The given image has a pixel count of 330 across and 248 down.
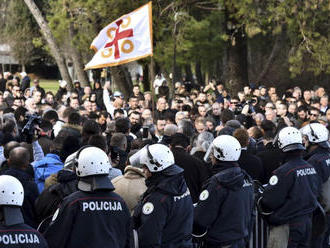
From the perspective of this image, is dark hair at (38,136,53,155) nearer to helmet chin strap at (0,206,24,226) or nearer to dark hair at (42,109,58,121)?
dark hair at (42,109,58,121)

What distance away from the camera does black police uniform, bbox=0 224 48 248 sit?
464 centimetres

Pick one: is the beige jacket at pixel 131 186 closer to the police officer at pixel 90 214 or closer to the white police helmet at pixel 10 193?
the police officer at pixel 90 214

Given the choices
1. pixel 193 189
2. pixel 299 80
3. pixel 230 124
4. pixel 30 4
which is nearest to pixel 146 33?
pixel 230 124

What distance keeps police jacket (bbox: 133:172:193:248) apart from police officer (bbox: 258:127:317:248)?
1684mm

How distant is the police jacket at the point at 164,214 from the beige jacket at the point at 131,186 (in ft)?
1.76

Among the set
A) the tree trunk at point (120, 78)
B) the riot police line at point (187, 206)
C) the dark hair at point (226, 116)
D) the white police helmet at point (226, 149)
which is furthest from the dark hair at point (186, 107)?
the tree trunk at point (120, 78)

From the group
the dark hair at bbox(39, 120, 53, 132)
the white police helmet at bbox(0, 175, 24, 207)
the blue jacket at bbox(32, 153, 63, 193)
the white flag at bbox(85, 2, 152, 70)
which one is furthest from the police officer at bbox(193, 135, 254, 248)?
the white flag at bbox(85, 2, 152, 70)

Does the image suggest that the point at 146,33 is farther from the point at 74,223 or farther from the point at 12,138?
the point at 74,223

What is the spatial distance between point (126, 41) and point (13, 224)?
31.2 feet

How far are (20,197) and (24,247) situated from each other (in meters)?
0.38

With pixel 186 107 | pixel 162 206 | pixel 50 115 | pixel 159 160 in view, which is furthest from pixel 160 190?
pixel 186 107

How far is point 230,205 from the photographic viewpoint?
259 inches

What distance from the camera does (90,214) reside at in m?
5.20

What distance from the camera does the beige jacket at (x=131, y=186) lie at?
6605 millimetres
